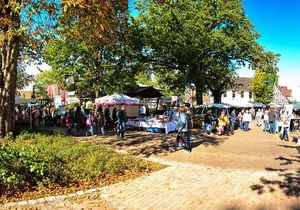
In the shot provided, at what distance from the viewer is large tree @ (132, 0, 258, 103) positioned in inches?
1126

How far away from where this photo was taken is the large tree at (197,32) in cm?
2859

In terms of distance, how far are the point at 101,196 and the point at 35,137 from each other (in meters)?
7.29

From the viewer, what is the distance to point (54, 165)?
826 cm

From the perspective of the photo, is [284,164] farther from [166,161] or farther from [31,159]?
[31,159]

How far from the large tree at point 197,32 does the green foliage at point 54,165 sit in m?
19.8

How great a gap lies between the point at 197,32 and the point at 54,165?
74.8 ft

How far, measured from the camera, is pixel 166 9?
29.3 m

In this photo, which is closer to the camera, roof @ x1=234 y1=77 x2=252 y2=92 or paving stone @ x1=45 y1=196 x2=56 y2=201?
paving stone @ x1=45 y1=196 x2=56 y2=201

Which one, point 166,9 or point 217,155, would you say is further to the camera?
point 166,9

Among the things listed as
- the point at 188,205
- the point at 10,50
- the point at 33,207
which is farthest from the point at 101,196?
the point at 10,50

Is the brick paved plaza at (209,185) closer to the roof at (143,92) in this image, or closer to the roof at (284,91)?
the roof at (143,92)

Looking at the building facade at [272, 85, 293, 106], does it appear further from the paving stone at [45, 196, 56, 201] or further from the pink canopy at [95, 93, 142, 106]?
the paving stone at [45, 196, 56, 201]

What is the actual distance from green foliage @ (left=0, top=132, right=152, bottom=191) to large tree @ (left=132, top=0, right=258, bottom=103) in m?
19.8

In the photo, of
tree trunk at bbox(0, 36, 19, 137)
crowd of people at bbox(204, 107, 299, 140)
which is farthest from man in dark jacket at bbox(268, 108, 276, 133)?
tree trunk at bbox(0, 36, 19, 137)
